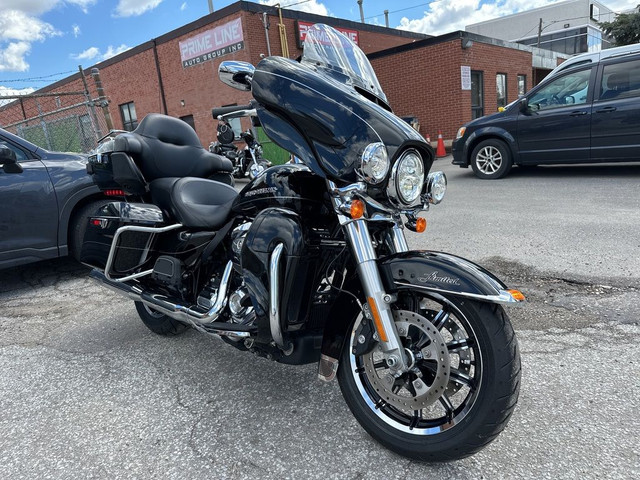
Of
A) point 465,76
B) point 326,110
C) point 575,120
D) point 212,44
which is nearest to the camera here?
point 326,110

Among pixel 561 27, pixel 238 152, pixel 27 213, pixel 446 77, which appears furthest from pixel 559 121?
pixel 561 27

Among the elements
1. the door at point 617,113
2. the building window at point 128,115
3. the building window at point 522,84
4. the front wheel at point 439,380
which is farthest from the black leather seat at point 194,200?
the building window at point 128,115

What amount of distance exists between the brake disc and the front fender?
0.16 metres

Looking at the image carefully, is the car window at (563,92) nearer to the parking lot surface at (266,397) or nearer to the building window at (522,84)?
the parking lot surface at (266,397)

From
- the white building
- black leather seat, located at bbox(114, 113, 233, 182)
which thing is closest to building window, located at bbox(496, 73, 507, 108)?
black leather seat, located at bbox(114, 113, 233, 182)

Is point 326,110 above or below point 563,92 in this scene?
below

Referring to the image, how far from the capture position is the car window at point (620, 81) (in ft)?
23.9

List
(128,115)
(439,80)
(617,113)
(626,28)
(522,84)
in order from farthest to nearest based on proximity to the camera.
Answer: (626,28)
(128,115)
(522,84)
(439,80)
(617,113)

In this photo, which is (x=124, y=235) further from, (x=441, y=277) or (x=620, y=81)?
(x=620, y=81)

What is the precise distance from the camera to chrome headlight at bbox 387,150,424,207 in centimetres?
184

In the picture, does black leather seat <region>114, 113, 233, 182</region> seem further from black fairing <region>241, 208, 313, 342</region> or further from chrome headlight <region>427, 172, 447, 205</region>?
chrome headlight <region>427, 172, 447, 205</region>

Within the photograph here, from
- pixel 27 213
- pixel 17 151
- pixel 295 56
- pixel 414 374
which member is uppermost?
pixel 295 56

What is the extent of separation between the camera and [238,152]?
12.1 feet

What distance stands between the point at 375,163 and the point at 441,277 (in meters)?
0.52
